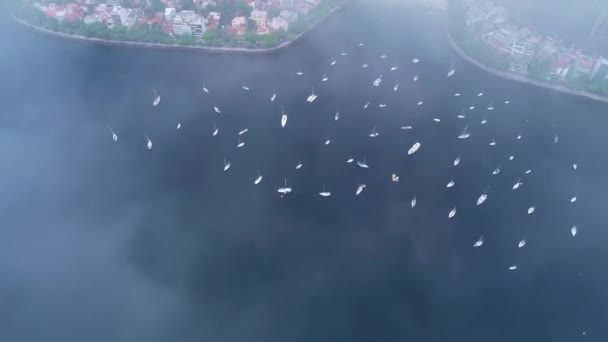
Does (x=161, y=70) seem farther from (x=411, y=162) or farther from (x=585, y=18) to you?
(x=585, y=18)

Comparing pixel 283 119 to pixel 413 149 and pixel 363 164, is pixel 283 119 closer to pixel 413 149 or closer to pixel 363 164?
pixel 363 164

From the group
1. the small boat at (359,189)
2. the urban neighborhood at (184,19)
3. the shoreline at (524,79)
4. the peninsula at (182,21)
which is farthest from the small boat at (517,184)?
the urban neighborhood at (184,19)

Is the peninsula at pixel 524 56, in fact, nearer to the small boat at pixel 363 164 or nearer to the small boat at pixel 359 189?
the small boat at pixel 363 164

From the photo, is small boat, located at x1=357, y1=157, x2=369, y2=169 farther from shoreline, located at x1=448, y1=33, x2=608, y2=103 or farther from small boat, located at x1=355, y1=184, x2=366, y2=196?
shoreline, located at x1=448, y1=33, x2=608, y2=103

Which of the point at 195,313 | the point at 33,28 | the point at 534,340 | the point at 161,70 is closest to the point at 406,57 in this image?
the point at 161,70

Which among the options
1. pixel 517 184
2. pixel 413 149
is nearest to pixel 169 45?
pixel 413 149

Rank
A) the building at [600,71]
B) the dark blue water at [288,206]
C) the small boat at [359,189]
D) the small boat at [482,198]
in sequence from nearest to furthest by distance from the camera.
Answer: the dark blue water at [288,206], the small boat at [482,198], the small boat at [359,189], the building at [600,71]

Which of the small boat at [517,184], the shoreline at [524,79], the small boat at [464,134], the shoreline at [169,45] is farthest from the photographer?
the shoreline at [169,45]

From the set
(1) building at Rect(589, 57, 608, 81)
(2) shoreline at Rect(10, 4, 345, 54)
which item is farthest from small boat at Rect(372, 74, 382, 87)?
(1) building at Rect(589, 57, 608, 81)
